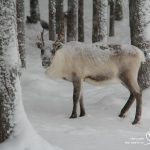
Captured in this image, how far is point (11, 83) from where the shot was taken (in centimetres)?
→ 604

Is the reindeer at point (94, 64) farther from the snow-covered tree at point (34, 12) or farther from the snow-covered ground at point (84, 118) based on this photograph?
the snow-covered tree at point (34, 12)

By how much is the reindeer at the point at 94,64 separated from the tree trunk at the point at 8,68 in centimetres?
268

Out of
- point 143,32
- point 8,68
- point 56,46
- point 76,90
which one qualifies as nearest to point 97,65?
point 76,90

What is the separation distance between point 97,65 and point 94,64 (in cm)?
6

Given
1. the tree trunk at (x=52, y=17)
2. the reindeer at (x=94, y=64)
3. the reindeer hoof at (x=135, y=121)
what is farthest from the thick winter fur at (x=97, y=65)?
the tree trunk at (x=52, y=17)

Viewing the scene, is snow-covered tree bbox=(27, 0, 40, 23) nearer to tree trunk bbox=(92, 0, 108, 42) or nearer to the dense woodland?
the dense woodland

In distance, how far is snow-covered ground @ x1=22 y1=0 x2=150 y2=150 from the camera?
6.55m

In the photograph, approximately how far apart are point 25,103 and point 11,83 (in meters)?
3.85

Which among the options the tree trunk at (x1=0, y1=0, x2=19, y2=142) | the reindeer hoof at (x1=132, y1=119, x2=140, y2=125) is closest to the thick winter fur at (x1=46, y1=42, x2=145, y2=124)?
the reindeer hoof at (x1=132, y1=119, x2=140, y2=125)

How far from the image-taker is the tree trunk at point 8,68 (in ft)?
19.6

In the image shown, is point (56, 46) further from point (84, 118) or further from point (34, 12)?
point (34, 12)

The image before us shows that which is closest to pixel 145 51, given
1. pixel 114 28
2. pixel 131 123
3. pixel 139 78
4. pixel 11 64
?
pixel 139 78

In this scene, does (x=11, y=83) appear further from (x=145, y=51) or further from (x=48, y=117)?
(x=145, y=51)

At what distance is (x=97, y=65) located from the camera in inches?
340
